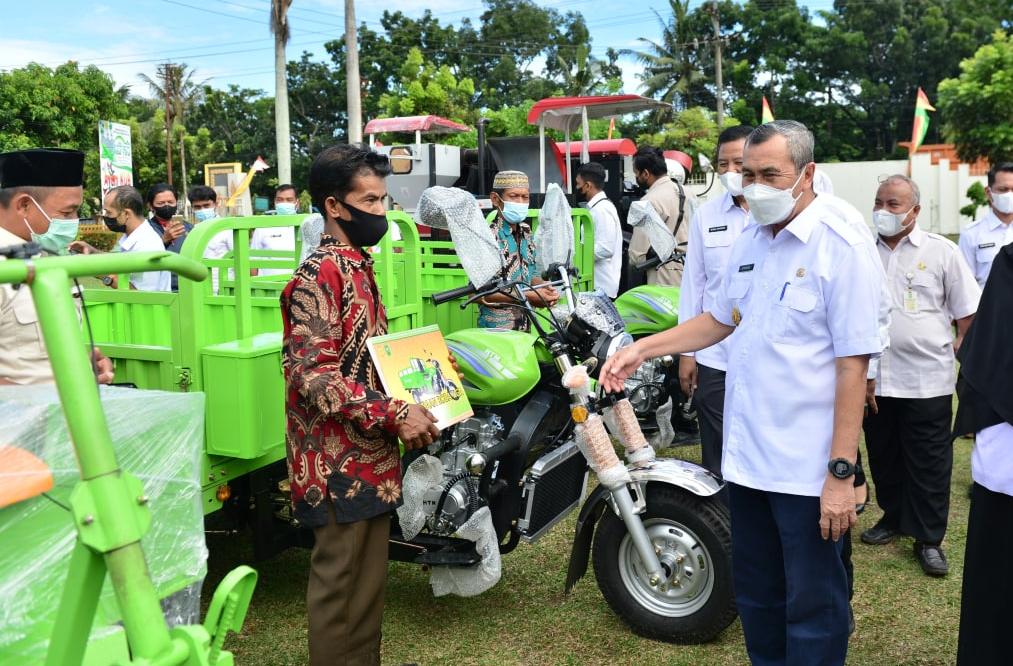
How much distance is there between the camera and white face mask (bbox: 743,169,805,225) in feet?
8.18

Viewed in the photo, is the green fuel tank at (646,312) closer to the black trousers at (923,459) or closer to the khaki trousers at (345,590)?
the black trousers at (923,459)

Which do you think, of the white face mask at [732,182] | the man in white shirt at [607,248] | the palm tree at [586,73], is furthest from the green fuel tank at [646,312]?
the palm tree at [586,73]

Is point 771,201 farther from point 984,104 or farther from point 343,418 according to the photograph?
point 984,104

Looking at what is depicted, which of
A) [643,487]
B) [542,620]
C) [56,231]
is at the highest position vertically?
[56,231]

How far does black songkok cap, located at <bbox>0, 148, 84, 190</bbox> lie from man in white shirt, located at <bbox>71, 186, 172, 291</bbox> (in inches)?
86.5

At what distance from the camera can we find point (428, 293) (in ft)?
18.1

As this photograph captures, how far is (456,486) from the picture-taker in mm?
3383

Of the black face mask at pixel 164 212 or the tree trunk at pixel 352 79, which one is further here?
the tree trunk at pixel 352 79

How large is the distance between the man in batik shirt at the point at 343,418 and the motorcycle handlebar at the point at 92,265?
1199mm

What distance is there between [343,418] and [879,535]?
3.07 meters

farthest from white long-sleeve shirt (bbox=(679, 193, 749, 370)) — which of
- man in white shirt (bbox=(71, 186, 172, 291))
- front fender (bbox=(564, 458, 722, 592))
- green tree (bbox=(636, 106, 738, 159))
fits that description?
green tree (bbox=(636, 106, 738, 159))

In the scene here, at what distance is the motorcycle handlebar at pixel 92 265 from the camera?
1164mm

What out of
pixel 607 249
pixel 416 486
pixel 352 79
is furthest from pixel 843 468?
pixel 352 79

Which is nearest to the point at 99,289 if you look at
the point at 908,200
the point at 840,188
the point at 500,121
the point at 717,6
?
the point at 908,200
